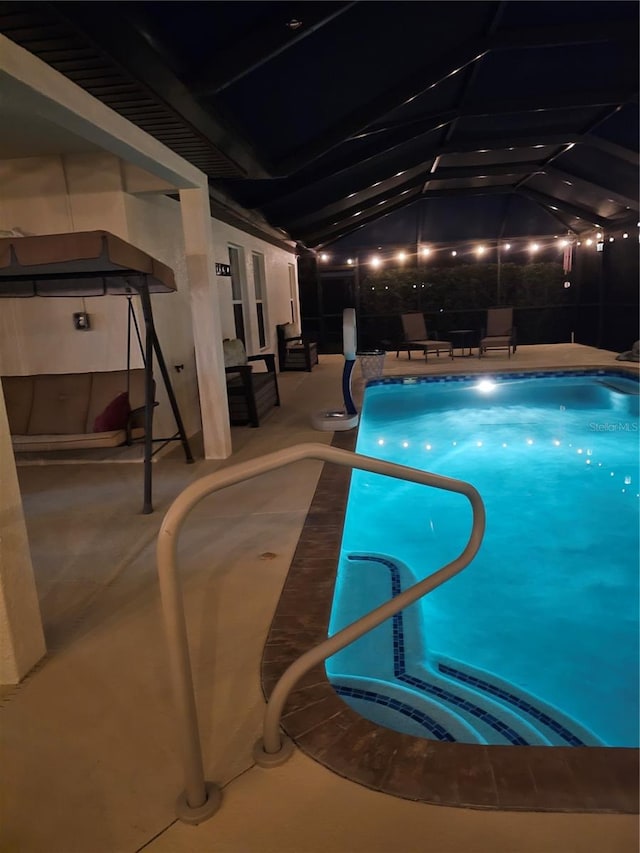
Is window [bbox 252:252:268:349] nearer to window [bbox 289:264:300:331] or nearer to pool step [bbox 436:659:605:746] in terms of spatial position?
window [bbox 289:264:300:331]

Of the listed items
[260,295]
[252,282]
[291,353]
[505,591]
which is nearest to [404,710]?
[505,591]

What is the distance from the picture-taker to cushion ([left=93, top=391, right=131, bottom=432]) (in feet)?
15.9

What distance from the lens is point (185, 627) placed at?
133cm

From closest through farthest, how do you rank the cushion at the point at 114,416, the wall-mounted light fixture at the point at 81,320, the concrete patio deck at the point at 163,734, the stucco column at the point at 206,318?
1. the concrete patio deck at the point at 163,734
2. the stucco column at the point at 206,318
3. the cushion at the point at 114,416
4. the wall-mounted light fixture at the point at 81,320

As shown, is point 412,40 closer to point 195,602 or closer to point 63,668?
point 195,602

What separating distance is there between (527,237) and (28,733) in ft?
48.3

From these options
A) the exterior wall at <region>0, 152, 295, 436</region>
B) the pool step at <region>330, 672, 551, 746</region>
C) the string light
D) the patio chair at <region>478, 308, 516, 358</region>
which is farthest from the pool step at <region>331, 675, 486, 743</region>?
the string light

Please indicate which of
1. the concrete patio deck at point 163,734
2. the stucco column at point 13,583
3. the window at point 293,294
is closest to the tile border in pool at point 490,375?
the window at point 293,294

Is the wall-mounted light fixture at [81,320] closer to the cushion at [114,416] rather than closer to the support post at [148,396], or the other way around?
the cushion at [114,416]

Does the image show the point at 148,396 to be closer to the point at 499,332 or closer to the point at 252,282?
the point at 252,282

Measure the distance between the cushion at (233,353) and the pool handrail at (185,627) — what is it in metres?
5.18

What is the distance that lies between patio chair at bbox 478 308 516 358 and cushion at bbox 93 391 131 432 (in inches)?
345

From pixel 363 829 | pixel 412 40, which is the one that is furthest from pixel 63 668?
pixel 412 40

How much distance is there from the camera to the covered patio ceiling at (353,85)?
108 inches
